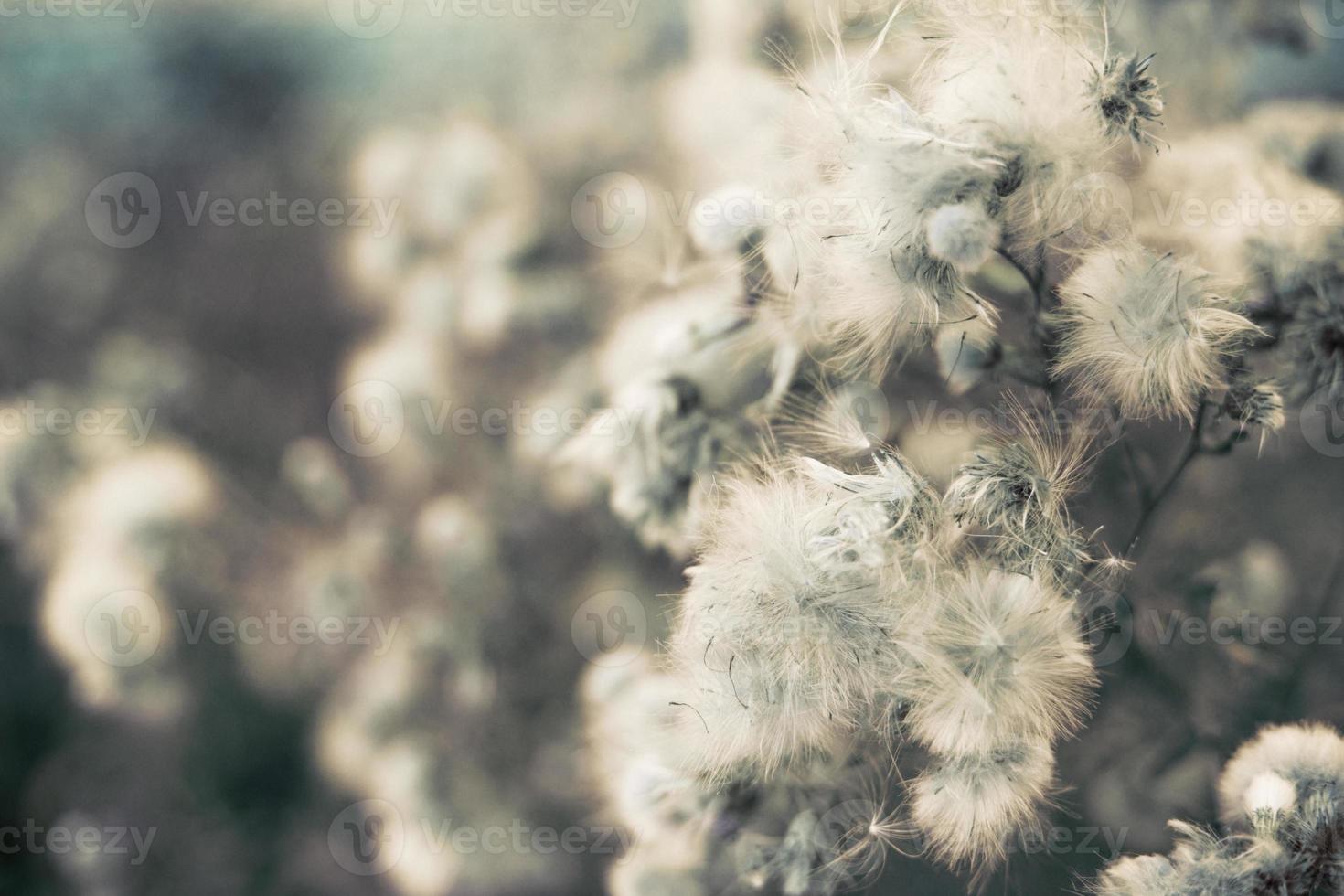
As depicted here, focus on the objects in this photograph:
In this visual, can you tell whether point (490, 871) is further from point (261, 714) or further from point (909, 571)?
point (909, 571)

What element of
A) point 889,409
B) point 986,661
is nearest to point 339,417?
point 889,409

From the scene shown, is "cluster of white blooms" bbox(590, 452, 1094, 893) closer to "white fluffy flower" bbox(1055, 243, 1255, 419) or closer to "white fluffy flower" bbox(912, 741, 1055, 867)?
"white fluffy flower" bbox(912, 741, 1055, 867)

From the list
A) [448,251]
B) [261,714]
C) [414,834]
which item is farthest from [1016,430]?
[261,714]

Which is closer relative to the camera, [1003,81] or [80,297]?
[1003,81]

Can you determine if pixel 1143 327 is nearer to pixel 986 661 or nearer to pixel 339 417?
pixel 986 661

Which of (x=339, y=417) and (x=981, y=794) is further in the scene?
(x=339, y=417)

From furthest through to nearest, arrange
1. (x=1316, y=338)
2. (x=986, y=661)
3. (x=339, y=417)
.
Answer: (x=339, y=417)
(x=1316, y=338)
(x=986, y=661)
